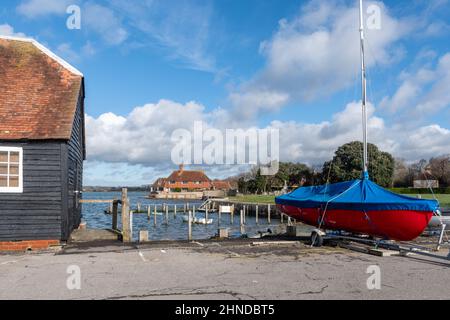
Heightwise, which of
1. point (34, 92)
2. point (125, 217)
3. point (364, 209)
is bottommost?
point (125, 217)

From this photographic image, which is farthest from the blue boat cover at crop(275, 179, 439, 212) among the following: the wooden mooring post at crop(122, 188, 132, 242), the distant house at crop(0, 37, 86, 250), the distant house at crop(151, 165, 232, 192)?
the distant house at crop(151, 165, 232, 192)

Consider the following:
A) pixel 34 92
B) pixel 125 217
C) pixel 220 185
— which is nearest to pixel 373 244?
pixel 125 217

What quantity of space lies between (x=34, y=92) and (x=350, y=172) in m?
60.6

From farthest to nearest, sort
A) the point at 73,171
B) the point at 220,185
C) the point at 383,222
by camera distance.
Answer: the point at 220,185 → the point at 73,171 → the point at 383,222

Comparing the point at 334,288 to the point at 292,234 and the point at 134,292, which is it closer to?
the point at 134,292

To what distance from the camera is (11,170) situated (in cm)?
1435

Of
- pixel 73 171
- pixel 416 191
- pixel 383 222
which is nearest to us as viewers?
pixel 383 222

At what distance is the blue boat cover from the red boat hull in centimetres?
16

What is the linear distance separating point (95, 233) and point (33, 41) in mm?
8019

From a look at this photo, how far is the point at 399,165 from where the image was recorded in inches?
4498

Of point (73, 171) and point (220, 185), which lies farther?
point (220, 185)

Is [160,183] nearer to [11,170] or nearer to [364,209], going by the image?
[11,170]

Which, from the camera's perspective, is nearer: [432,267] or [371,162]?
[432,267]
